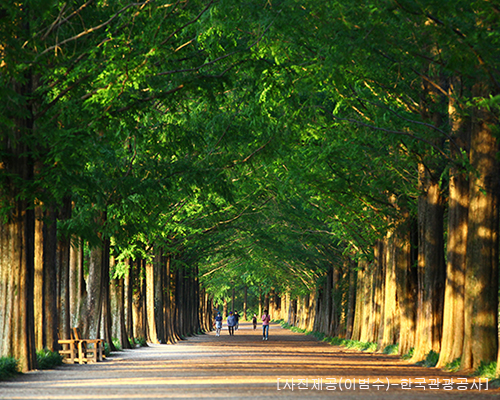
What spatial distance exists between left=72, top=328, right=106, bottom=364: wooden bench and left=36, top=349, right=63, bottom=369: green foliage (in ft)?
5.17

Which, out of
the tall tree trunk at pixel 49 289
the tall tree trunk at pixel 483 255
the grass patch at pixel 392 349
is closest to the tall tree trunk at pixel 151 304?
the grass patch at pixel 392 349

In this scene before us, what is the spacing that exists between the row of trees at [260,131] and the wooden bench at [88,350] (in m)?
0.83

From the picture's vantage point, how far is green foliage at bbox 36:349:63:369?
19.0m

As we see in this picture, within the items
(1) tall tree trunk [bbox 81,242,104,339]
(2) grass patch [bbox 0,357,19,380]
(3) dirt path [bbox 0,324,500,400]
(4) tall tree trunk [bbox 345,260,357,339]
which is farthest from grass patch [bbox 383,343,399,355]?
(2) grass patch [bbox 0,357,19,380]

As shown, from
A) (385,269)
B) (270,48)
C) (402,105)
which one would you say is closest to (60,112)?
(270,48)

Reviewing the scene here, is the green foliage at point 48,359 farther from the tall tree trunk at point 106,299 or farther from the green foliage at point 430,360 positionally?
the green foliage at point 430,360

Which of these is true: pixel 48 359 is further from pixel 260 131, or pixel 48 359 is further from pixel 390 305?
pixel 390 305

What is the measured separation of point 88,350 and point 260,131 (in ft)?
26.1

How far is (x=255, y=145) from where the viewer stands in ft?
70.4

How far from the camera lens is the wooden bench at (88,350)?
73.0 ft

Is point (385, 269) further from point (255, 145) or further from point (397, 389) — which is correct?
point (397, 389)

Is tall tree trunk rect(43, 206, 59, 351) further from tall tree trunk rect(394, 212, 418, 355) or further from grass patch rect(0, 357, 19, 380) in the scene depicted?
tall tree trunk rect(394, 212, 418, 355)

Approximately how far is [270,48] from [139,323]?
76.8 ft

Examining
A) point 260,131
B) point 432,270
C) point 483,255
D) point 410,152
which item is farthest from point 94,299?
point 483,255
